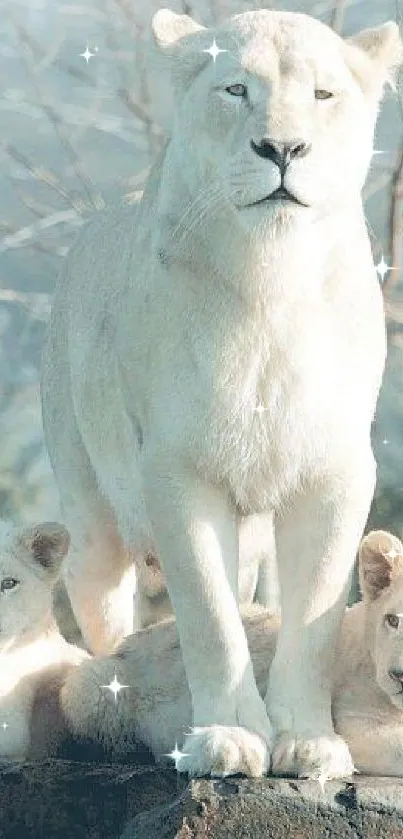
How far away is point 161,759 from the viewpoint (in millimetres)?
5121

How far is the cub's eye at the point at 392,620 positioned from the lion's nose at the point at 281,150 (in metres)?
1.23

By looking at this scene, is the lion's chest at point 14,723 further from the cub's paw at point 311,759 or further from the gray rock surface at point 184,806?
the cub's paw at point 311,759

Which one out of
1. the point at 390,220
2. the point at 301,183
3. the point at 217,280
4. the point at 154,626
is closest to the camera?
the point at 301,183

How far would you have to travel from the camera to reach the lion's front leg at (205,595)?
4.70 metres

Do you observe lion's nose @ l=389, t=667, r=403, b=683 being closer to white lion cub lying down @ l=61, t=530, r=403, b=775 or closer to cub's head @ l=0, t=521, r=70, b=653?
white lion cub lying down @ l=61, t=530, r=403, b=775

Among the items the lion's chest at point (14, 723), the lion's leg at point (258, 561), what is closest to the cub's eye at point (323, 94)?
the lion's leg at point (258, 561)

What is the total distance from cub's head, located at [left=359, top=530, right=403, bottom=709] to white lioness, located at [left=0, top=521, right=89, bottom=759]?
963 mm

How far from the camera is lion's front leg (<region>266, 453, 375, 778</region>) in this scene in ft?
15.6

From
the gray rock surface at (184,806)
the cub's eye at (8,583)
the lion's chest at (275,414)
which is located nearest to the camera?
the gray rock surface at (184,806)

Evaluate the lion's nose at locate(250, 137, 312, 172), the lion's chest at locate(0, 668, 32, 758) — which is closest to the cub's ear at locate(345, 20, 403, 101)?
the lion's nose at locate(250, 137, 312, 172)

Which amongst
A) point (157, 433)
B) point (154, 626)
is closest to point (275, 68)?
point (157, 433)

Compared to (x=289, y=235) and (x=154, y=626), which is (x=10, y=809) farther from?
(x=289, y=235)

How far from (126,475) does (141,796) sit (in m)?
1.04

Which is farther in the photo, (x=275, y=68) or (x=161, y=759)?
(x=161, y=759)
